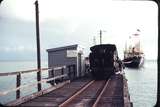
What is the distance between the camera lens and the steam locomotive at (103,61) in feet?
91.4

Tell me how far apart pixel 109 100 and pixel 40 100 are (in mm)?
2898

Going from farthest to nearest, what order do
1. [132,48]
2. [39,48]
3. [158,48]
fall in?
1. [132,48]
2. [39,48]
3. [158,48]

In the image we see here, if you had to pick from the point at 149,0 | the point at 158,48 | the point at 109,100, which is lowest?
the point at 109,100

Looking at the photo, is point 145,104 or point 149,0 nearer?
point 149,0

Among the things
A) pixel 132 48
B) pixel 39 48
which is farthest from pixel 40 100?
pixel 132 48

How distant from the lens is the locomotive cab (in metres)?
27.9

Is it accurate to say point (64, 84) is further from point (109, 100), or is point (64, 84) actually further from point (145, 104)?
point (145, 104)

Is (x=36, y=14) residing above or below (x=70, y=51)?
above

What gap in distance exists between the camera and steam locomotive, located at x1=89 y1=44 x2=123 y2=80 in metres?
27.9

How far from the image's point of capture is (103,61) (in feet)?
91.8

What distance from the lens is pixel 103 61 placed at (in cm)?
2797

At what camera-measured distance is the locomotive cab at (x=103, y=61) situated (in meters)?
27.9

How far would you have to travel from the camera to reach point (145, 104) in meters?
33.2

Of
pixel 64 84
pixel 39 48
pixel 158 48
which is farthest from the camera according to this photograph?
pixel 64 84
